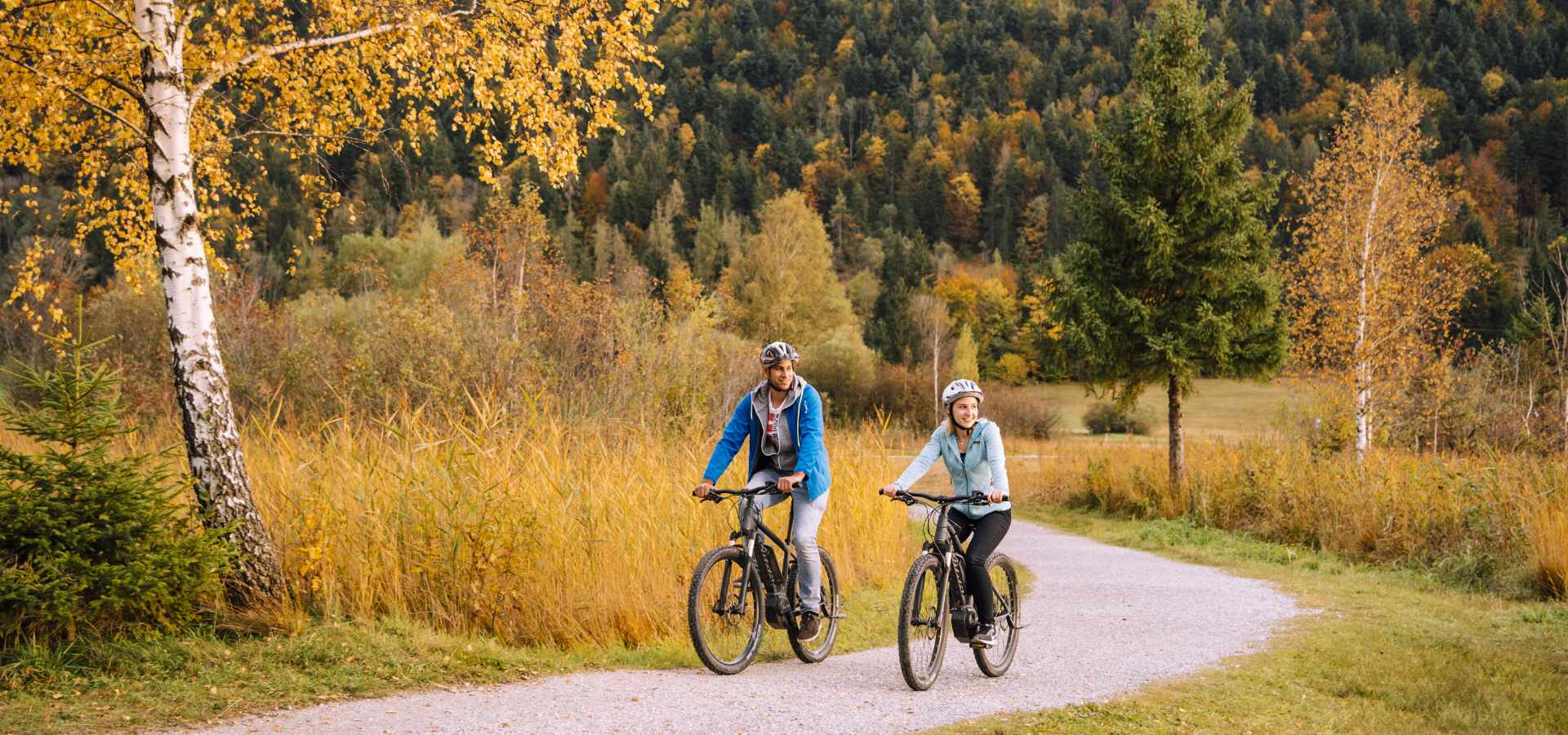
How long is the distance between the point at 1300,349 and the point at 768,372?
22.9 metres

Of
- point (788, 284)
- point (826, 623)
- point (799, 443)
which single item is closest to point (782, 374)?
point (799, 443)

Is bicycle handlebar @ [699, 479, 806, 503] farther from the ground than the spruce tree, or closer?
closer

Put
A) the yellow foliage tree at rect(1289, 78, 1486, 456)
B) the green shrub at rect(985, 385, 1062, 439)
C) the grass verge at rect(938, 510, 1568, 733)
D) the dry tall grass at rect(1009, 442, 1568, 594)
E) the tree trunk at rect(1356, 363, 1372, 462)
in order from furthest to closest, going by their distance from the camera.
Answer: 1. the green shrub at rect(985, 385, 1062, 439)
2. the yellow foliage tree at rect(1289, 78, 1486, 456)
3. the tree trunk at rect(1356, 363, 1372, 462)
4. the dry tall grass at rect(1009, 442, 1568, 594)
5. the grass verge at rect(938, 510, 1568, 733)

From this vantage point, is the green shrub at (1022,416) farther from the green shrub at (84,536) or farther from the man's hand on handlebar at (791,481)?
the green shrub at (84,536)

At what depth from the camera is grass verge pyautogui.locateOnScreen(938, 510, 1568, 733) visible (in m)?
6.60

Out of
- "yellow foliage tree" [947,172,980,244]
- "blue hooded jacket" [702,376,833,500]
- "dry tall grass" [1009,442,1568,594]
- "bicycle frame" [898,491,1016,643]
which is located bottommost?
"dry tall grass" [1009,442,1568,594]

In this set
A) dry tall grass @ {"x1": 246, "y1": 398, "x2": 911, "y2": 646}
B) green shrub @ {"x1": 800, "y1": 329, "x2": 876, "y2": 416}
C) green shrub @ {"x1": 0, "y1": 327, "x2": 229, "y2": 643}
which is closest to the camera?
green shrub @ {"x1": 0, "y1": 327, "x2": 229, "y2": 643}

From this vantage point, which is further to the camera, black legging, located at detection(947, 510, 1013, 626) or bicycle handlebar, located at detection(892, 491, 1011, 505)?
black legging, located at detection(947, 510, 1013, 626)

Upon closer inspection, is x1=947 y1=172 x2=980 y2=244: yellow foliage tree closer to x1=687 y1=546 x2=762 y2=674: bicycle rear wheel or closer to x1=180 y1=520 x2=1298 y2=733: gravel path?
x1=180 y1=520 x2=1298 y2=733: gravel path

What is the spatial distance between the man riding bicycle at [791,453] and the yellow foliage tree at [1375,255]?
21.6 metres

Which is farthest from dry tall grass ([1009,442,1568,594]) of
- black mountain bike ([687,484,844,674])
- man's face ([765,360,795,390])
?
man's face ([765,360,795,390])

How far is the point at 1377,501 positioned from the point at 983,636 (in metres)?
11.0

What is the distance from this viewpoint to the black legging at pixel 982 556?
23.4 ft

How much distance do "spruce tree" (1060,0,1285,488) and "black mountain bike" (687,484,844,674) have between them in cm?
1481
